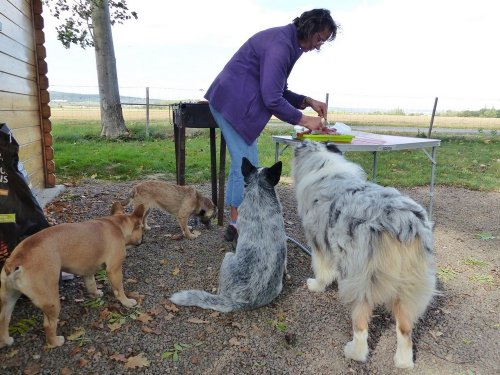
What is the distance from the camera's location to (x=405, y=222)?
263 cm

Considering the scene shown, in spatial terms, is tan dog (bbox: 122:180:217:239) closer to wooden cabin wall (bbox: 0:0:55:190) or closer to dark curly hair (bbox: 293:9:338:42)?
wooden cabin wall (bbox: 0:0:55:190)

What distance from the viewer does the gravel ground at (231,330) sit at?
9.31 feet

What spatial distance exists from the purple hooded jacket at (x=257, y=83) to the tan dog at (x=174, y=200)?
1335 millimetres

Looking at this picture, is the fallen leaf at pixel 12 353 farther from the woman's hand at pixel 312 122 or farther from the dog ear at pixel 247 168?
the woman's hand at pixel 312 122

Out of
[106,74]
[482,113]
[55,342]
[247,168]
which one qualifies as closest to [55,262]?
[55,342]

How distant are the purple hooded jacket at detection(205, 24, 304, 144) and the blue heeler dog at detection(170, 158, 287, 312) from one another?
0.66m

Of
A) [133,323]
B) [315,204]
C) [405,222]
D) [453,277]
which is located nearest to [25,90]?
[133,323]

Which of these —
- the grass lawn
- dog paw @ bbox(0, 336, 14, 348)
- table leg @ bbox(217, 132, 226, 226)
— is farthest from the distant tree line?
dog paw @ bbox(0, 336, 14, 348)

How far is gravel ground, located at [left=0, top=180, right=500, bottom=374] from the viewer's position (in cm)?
284

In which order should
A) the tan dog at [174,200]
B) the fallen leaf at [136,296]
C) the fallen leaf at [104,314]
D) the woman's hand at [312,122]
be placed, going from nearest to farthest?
1. the fallen leaf at [104,314]
2. the fallen leaf at [136,296]
3. the woman's hand at [312,122]
4. the tan dog at [174,200]

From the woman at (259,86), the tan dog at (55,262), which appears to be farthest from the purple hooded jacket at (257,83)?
the tan dog at (55,262)

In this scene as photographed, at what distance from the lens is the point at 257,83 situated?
13.9 ft

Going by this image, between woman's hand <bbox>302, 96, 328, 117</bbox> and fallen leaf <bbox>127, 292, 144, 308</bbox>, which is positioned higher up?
woman's hand <bbox>302, 96, 328, 117</bbox>

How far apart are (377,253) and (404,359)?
902 mm
